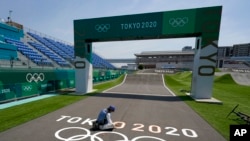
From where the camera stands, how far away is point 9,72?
12.6m

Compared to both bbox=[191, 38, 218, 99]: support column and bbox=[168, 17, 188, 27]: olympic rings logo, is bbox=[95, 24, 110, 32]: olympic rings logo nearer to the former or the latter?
bbox=[168, 17, 188, 27]: olympic rings logo

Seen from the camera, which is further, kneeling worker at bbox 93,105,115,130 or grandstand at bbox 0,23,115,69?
grandstand at bbox 0,23,115,69

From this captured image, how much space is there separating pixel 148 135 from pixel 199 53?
404 inches

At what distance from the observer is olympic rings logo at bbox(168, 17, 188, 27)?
43.3 ft

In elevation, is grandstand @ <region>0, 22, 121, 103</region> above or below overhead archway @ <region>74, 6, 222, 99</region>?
below

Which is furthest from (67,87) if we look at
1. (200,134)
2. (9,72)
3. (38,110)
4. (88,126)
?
(200,134)

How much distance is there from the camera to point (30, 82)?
1372 centimetres

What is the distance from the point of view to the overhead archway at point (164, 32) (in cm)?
1284

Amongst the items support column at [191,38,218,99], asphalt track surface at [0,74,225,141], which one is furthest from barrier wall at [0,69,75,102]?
support column at [191,38,218,99]

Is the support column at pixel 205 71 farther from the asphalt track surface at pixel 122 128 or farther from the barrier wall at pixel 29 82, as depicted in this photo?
the barrier wall at pixel 29 82

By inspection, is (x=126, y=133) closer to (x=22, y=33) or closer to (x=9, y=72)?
(x=9, y=72)

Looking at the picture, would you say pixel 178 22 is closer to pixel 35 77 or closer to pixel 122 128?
pixel 122 128

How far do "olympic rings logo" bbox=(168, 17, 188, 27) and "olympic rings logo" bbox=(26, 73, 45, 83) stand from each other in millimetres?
14249

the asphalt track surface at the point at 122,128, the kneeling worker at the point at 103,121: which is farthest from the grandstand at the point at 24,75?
the kneeling worker at the point at 103,121
